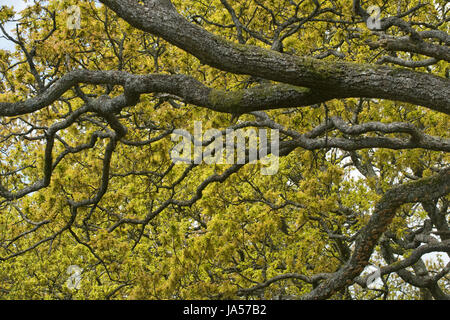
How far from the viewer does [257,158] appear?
7.13m

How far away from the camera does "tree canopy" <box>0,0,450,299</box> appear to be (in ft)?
14.5

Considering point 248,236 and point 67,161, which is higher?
point 67,161

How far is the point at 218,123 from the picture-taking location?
639 centimetres

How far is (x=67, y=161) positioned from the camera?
7605 millimetres

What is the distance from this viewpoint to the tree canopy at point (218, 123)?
14.5 feet

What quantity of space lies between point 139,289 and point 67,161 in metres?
2.32
